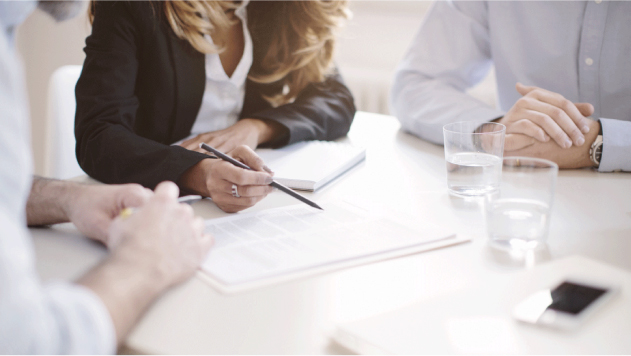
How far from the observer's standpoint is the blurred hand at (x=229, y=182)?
28.3 inches

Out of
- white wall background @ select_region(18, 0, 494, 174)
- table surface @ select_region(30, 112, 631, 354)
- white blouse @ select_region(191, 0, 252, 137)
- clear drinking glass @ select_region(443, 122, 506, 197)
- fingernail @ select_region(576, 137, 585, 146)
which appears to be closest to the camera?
table surface @ select_region(30, 112, 631, 354)

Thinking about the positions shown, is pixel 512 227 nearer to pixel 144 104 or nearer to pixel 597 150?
pixel 597 150

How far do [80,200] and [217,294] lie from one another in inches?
9.8

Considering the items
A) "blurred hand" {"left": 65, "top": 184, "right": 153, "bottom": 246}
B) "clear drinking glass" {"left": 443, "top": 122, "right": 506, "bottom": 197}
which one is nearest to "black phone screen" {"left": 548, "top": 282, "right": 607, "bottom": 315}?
"clear drinking glass" {"left": 443, "top": 122, "right": 506, "bottom": 197}

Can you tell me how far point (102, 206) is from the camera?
2.01 ft

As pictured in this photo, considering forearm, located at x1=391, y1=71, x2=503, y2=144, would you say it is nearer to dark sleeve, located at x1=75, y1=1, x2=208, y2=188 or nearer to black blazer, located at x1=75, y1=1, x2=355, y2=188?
black blazer, located at x1=75, y1=1, x2=355, y2=188

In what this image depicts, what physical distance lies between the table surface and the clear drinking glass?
0.03 m

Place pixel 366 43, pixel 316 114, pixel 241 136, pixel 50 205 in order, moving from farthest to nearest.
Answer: pixel 366 43 → pixel 316 114 → pixel 241 136 → pixel 50 205

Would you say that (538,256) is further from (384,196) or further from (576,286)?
(384,196)

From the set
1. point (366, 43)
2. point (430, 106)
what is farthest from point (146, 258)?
point (366, 43)

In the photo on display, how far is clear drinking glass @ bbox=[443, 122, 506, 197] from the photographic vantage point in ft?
2.68

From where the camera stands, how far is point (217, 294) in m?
0.50

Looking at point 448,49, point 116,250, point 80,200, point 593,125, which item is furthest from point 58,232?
point 448,49

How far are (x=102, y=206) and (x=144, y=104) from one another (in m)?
0.57
